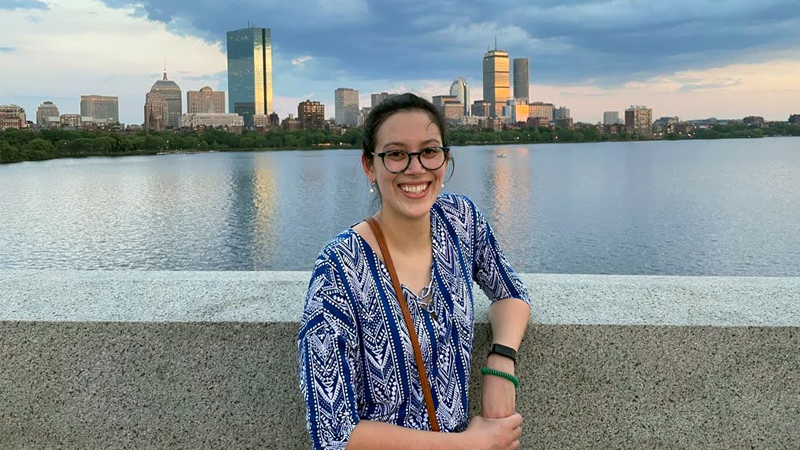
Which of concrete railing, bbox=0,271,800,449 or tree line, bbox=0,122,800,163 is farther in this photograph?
tree line, bbox=0,122,800,163

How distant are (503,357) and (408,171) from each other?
0.63 metres

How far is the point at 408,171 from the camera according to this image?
2.06 meters

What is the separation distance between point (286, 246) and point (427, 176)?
28715 millimetres

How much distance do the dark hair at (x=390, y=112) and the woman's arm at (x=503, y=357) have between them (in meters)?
0.56

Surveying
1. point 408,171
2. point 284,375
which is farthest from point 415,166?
point 284,375

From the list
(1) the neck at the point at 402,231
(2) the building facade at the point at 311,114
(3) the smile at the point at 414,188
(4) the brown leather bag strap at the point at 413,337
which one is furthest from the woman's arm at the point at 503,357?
(2) the building facade at the point at 311,114

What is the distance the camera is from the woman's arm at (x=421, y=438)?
1.85 meters

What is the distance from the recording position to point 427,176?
6.80 ft

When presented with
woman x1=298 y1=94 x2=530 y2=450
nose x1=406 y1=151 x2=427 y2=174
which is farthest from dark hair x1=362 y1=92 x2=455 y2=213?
nose x1=406 y1=151 x2=427 y2=174

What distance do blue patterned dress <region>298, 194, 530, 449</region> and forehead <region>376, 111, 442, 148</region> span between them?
0.90 feet

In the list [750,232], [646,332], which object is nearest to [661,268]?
[750,232]

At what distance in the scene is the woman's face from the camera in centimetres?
207

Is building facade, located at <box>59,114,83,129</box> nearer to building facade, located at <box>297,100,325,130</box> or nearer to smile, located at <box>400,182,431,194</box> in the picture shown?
building facade, located at <box>297,100,325,130</box>

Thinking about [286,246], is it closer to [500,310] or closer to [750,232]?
[750,232]
